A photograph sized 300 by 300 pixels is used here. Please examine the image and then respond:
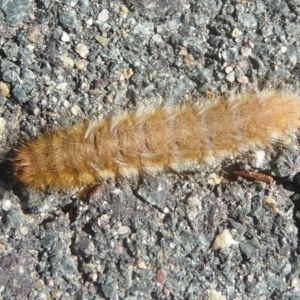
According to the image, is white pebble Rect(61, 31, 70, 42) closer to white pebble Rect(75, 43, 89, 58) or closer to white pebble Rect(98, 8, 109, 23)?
white pebble Rect(75, 43, 89, 58)

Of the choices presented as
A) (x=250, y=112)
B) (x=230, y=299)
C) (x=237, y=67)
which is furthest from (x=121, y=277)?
(x=237, y=67)

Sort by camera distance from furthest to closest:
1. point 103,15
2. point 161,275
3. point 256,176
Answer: point 103,15 < point 256,176 < point 161,275

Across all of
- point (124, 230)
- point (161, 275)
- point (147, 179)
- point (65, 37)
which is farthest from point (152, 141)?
point (65, 37)

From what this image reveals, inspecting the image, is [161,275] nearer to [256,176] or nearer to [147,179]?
[147,179]

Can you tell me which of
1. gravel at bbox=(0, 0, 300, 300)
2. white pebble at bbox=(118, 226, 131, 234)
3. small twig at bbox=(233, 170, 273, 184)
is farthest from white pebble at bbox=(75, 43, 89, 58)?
small twig at bbox=(233, 170, 273, 184)

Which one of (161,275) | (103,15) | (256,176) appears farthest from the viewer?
(103,15)

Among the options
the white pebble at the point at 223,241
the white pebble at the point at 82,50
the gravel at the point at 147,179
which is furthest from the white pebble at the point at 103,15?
the white pebble at the point at 223,241
